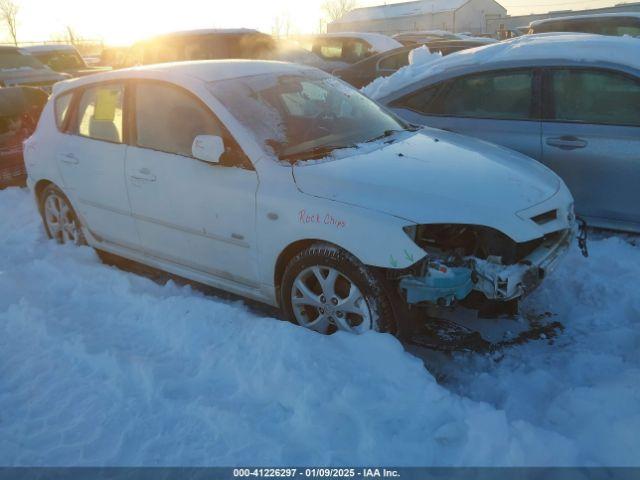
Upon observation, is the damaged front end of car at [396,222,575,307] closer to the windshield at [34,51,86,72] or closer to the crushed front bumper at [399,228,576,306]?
the crushed front bumper at [399,228,576,306]

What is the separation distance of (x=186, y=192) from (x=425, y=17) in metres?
54.1

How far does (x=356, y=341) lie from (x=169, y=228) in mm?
1572

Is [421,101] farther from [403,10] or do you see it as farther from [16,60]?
[403,10]

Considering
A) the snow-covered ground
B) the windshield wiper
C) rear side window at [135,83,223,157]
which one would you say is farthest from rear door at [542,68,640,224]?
rear side window at [135,83,223,157]

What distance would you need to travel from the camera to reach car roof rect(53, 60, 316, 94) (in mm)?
3682

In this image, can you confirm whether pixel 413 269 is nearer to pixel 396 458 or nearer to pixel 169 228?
pixel 396 458

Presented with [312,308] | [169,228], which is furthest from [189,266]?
[312,308]

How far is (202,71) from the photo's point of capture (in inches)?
148

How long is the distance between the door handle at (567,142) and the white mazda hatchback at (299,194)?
0.74 m

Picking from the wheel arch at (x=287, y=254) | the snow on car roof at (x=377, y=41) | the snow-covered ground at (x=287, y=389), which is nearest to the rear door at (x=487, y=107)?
the snow-covered ground at (x=287, y=389)

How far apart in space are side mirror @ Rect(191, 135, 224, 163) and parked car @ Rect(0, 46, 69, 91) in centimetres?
894

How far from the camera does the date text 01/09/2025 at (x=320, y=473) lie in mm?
2141

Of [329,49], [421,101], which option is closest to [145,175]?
[421,101]

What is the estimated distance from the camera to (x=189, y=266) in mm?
3729
